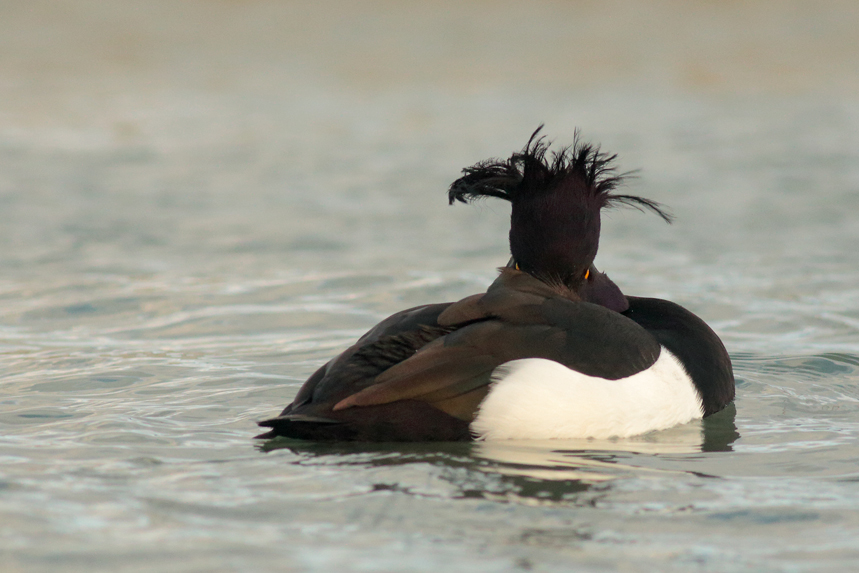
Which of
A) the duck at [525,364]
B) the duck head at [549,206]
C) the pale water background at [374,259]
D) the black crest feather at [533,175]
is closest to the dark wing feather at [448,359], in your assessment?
the duck at [525,364]

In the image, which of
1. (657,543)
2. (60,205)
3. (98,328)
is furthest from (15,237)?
(657,543)

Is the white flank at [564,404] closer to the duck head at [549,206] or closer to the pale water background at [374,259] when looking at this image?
the pale water background at [374,259]

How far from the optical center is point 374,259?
8109 mm

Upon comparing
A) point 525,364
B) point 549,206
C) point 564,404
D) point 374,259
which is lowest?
point 564,404

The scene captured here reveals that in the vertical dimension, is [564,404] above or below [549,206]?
below

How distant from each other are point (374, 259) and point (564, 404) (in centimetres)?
416

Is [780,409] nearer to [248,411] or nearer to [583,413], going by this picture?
[583,413]

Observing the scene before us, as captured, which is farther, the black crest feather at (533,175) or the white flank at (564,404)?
the black crest feather at (533,175)

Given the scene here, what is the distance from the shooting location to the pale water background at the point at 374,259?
3.28m

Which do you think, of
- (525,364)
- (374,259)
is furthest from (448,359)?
(374,259)

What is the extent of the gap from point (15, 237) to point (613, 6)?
9586 millimetres

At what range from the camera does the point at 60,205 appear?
31.4ft

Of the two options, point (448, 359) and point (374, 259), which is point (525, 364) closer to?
point (448, 359)

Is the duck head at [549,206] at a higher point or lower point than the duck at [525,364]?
higher
